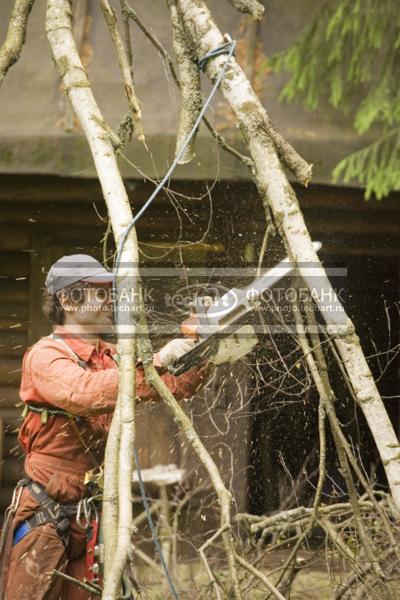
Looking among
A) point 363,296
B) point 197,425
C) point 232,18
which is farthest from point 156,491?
point 232,18

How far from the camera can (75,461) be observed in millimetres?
3537

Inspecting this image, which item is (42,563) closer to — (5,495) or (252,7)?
(252,7)

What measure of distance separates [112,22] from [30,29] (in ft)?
10.9

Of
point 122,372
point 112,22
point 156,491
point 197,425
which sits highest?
point 112,22

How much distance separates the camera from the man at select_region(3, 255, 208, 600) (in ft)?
10.8

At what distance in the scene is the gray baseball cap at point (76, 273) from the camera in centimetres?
363

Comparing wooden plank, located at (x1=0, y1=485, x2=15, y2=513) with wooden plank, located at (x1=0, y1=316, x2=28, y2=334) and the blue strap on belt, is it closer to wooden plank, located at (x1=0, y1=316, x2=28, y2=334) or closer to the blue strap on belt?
wooden plank, located at (x1=0, y1=316, x2=28, y2=334)

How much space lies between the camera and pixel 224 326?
3076 mm

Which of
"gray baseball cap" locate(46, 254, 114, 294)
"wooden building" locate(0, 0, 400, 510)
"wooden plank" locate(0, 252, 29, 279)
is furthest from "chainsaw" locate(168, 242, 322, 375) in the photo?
"wooden plank" locate(0, 252, 29, 279)

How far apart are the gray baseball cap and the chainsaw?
58 cm

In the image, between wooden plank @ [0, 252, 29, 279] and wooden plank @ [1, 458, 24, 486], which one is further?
wooden plank @ [0, 252, 29, 279]

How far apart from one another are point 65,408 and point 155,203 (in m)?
3.39

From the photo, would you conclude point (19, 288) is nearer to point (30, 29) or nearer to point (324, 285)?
point (30, 29)

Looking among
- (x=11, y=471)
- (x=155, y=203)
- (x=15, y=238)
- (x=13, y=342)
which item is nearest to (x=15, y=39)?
(x=155, y=203)
